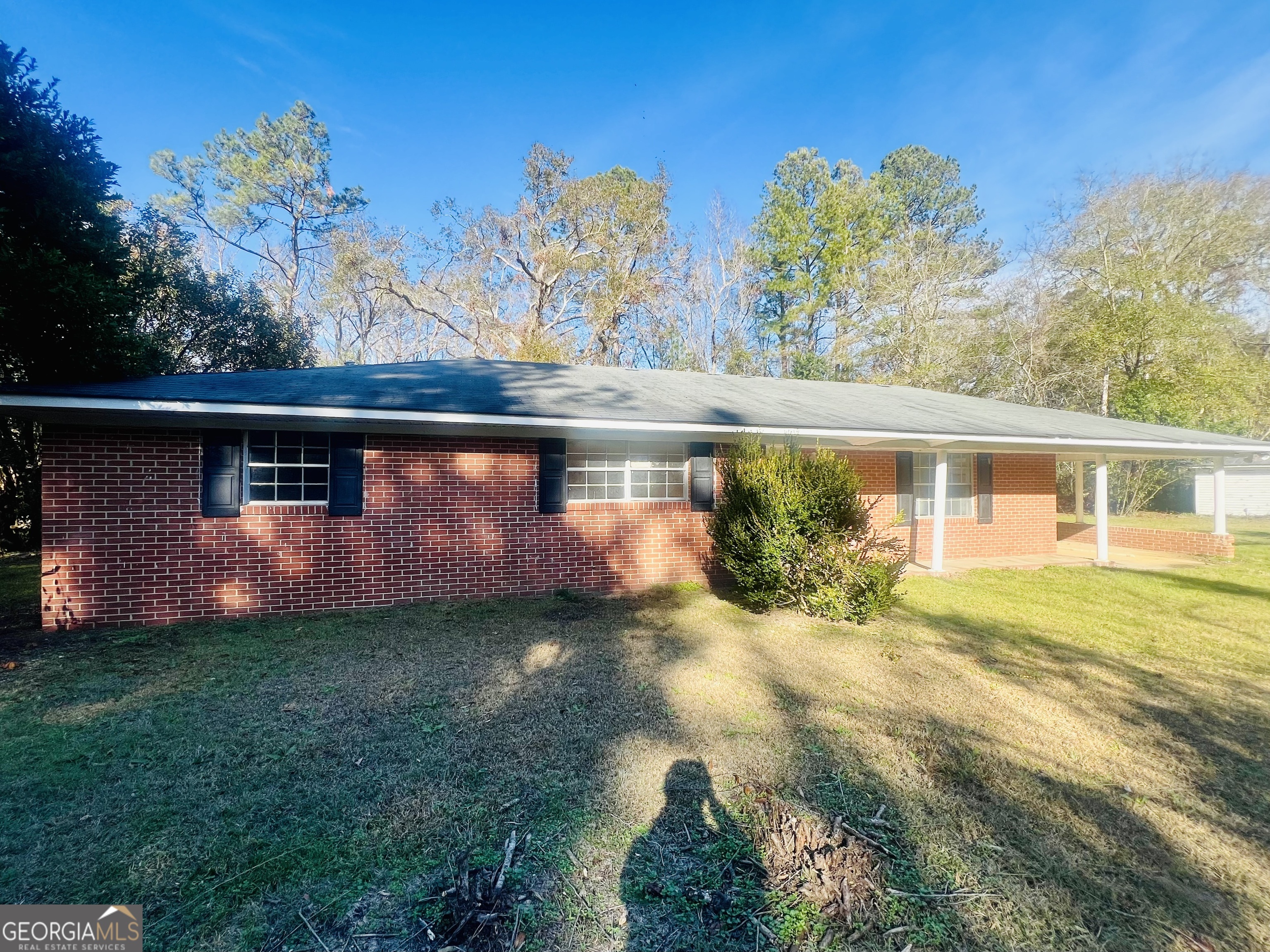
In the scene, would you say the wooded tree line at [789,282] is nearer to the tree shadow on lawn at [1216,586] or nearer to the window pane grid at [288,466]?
the window pane grid at [288,466]

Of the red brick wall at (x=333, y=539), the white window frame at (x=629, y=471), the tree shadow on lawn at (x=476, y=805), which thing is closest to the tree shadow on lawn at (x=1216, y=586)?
the tree shadow on lawn at (x=476, y=805)

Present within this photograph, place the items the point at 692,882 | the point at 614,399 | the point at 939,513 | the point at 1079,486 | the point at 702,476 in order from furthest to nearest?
the point at 1079,486 < the point at 939,513 < the point at 702,476 < the point at 614,399 < the point at 692,882

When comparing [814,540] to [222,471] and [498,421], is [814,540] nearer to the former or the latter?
[498,421]

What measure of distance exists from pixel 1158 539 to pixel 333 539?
51.7 ft

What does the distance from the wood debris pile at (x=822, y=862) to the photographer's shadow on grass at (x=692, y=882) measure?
105 mm

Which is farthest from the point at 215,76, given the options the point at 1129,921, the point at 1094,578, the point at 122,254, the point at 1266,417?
the point at 1266,417

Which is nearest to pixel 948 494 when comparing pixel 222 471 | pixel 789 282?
pixel 222 471

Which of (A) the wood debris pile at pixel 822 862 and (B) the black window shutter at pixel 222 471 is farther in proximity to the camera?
(B) the black window shutter at pixel 222 471

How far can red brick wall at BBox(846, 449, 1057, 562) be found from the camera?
9.84m

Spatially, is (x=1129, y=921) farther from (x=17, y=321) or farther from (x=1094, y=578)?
(x=17, y=321)

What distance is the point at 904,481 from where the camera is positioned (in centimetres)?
995

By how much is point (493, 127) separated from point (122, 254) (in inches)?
630

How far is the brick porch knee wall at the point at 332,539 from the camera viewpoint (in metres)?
6.02

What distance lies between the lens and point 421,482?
7.20 m
